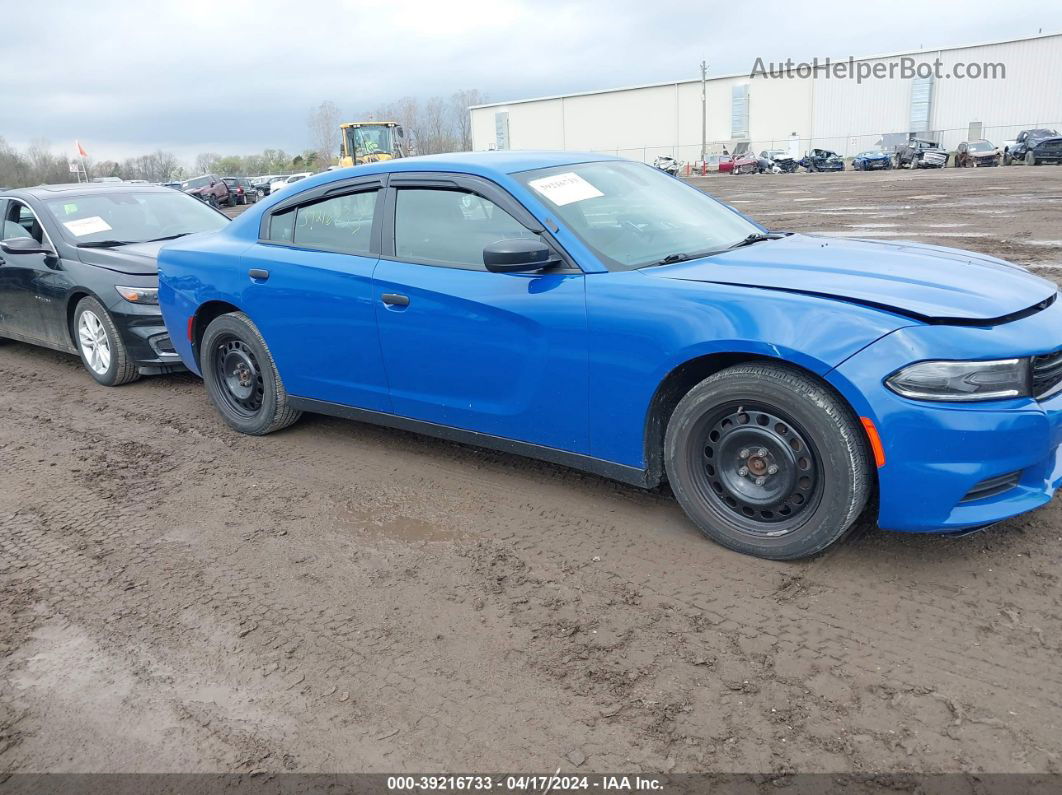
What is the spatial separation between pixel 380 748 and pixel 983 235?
12.4m

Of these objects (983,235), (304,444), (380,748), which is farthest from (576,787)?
(983,235)

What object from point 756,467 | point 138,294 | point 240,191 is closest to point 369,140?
point 240,191

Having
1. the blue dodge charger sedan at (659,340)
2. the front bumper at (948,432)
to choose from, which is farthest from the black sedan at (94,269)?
the front bumper at (948,432)

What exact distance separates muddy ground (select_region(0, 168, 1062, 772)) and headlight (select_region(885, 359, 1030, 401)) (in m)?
0.72

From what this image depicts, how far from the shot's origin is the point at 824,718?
2412mm

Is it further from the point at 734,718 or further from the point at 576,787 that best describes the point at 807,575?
the point at 576,787

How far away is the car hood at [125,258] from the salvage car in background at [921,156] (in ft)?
141

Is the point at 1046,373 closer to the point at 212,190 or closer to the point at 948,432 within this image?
the point at 948,432

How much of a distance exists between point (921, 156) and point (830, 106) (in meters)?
21.9

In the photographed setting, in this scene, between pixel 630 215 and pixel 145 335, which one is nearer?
pixel 630 215

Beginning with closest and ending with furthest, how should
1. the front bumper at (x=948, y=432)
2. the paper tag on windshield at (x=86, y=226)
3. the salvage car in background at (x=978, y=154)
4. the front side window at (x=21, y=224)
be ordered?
the front bumper at (x=948, y=432)
the paper tag on windshield at (x=86, y=226)
the front side window at (x=21, y=224)
the salvage car in background at (x=978, y=154)

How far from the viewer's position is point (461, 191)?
4.08m

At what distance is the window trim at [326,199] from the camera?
436cm

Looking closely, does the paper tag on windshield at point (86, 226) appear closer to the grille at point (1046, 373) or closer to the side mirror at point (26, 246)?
the side mirror at point (26, 246)
